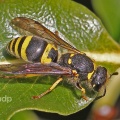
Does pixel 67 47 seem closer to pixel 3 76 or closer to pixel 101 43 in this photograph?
pixel 101 43

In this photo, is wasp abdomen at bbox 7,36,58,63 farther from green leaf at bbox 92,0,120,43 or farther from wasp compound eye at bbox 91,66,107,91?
green leaf at bbox 92,0,120,43

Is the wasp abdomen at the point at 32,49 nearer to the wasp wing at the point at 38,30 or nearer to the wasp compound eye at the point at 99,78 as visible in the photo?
the wasp wing at the point at 38,30

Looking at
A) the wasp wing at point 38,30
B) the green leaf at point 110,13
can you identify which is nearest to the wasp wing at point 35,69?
the wasp wing at point 38,30

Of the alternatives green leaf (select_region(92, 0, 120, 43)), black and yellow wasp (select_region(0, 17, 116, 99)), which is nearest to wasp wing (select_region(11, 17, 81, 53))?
black and yellow wasp (select_region(0, 17, 116, 99))

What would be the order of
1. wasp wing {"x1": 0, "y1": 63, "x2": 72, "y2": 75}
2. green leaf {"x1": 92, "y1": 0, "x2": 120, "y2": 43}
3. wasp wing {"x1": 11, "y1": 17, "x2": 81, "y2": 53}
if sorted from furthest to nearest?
green leaf {"x1": 92, "y1": 0, "x2": 120, "y2": 43}, wasp wing {"x1": 11, "y1": 17, "x2": 81, "y2": 53}, wasp wing {"x1": 0, "y1": 63, "x2": 72, "y2": 75}

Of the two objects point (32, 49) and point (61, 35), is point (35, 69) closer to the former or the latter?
point (32, 49)

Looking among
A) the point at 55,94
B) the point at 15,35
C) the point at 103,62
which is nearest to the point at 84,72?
the point at 103,62

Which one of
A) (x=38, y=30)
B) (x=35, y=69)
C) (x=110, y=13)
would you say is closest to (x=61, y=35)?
(x=38, y=30)
